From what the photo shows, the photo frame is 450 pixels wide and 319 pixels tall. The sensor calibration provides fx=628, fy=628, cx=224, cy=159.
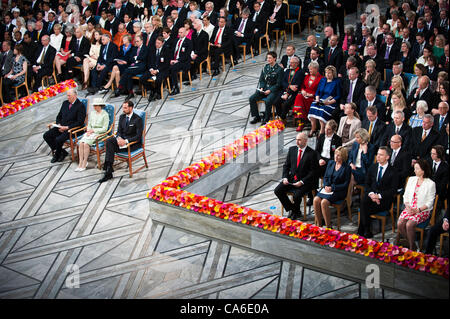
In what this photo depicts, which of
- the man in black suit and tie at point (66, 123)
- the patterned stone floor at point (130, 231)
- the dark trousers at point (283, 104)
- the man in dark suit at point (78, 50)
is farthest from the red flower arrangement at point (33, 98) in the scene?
the dark trousers at point (283, 104)

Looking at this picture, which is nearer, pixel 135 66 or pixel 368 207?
pixel 368 207

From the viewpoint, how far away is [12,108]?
1059 cm

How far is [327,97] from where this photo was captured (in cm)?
918

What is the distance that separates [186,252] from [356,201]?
89.8 inches

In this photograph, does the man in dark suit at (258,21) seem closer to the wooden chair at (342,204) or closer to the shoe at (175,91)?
the shoe at (175,91)

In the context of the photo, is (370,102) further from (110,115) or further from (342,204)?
(110,115)

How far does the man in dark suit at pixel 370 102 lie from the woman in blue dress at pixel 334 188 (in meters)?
1.43

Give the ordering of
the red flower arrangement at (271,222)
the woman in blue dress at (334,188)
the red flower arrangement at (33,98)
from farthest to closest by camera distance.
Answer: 1. the red flower arrangement at (33,98)
2. the woman in blue dress at (334,188)
3. the red flower arrangement at (271,222)

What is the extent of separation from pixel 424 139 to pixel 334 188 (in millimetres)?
1320

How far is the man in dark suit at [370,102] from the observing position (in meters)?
8.40

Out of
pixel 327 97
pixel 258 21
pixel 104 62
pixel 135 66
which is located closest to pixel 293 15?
pixel 258 21

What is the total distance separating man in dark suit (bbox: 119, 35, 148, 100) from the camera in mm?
11375

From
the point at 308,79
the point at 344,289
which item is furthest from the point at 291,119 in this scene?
the point at 344,289
